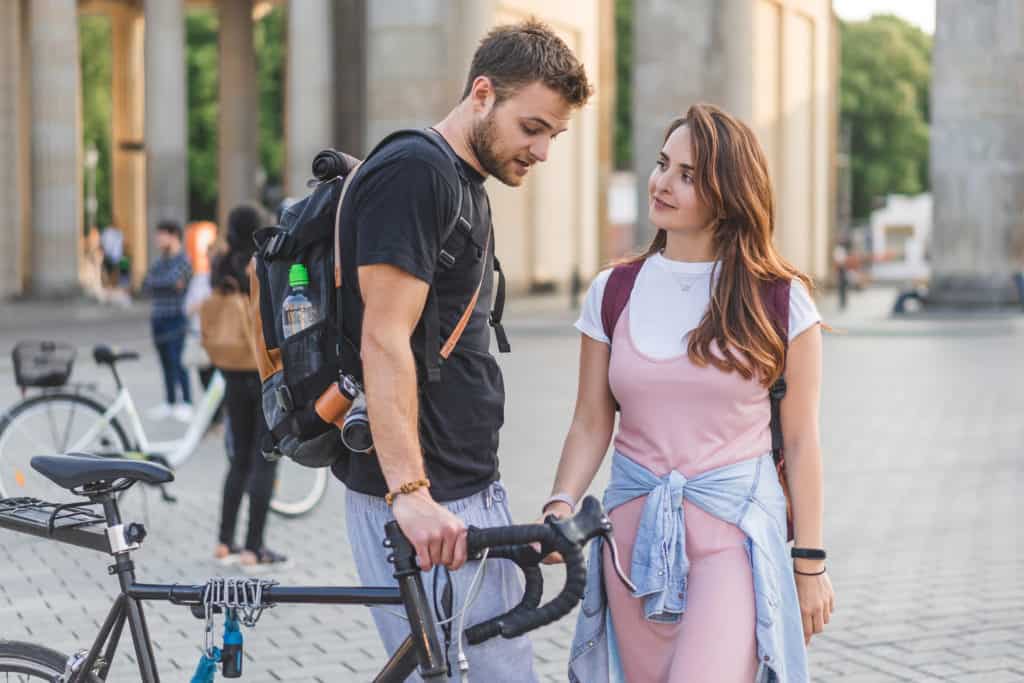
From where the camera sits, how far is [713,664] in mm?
3391

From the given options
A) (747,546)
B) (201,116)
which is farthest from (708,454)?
(201,116)

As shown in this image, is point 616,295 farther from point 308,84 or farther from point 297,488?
point 308,84

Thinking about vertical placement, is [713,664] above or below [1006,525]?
above

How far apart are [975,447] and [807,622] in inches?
356

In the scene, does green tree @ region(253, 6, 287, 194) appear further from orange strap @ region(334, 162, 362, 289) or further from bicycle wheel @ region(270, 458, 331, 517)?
orange strap @ region(334, 162, 362, 289)

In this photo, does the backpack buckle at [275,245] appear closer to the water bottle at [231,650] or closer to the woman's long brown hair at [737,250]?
the water bottle at [231,650]

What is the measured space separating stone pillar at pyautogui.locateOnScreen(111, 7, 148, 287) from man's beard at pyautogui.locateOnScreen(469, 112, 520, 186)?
1771 inches

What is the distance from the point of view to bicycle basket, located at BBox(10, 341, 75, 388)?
8789mm

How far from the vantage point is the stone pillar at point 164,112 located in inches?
1412

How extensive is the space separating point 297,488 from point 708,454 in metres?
6.26

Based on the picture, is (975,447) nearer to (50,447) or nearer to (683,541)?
(50,447)

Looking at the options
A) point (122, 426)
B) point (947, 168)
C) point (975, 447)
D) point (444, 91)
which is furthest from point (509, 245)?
point (122, 426)

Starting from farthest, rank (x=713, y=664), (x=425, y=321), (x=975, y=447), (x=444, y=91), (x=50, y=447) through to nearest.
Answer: (x=444, y=91) → (x=975, y=447) → (x=50, y=447) → (x=713, y=664) → (x=425, y=321)

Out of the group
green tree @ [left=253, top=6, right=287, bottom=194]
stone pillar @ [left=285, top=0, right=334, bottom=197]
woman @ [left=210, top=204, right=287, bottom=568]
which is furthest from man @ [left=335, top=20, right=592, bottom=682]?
green tree @ [left=253, top=6, right=287, bottom=194]
